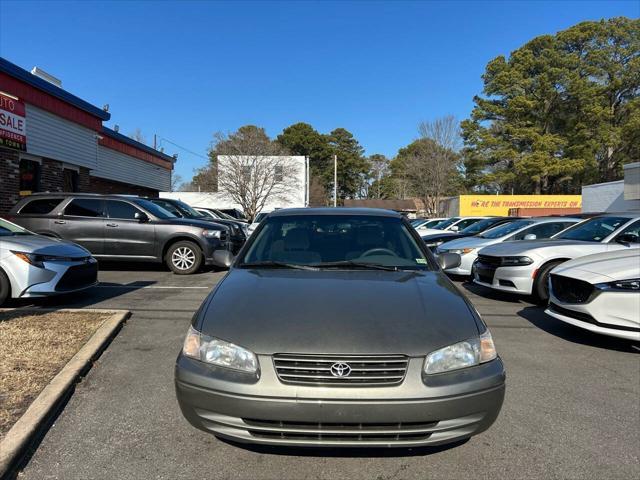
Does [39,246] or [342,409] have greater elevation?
[39,246]

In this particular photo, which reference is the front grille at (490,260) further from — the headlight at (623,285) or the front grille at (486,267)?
the headlight at (623,285)

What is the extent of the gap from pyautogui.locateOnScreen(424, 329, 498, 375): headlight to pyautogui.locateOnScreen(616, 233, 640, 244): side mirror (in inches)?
206

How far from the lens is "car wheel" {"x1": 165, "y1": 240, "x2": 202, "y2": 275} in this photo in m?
10.3

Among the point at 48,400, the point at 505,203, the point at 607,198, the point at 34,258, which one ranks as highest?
the point at 505,203

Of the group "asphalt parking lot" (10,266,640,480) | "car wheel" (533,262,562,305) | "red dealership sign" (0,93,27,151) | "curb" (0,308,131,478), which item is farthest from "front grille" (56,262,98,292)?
"red dealership sign" (0,93,27,151)

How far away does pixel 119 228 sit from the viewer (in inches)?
396

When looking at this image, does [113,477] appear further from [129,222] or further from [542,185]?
[542,185]

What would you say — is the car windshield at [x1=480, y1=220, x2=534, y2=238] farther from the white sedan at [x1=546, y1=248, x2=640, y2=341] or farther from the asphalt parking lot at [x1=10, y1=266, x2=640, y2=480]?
the asphalt parking lot at [x1=10, y1=266, x2=640, y2=480]

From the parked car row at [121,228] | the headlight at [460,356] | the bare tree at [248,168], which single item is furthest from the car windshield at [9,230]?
the bare tree at [248,168]

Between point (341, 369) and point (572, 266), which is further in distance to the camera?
point (572, 266)

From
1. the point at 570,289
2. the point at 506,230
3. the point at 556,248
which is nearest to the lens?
the point at 570,289

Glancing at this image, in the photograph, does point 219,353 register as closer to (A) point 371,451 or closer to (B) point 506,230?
(A) point 371,451

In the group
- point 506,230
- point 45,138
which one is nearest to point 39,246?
point 506,230

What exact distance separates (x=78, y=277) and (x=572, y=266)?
659cm
